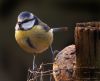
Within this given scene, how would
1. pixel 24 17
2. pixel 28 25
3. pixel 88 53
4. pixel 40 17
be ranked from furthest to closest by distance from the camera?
1. pixel 40 17
2. pixel 28 25
3. pixel 24 17
4. pixel 88 53

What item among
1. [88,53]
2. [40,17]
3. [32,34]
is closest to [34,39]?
[32,34]

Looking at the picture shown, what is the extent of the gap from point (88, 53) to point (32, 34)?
1.35 meters

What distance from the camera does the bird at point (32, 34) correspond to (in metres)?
5.84

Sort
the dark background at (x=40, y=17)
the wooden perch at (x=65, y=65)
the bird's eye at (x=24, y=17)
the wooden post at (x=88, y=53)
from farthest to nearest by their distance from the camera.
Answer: the dark background at (x=40, y=17) < the bird's eye at (x=24, y=17) < the wooden perch at (x=65, y=65) < the wooden post at (x=88, y=53)

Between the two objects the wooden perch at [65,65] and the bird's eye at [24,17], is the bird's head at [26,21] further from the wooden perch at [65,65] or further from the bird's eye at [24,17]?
the wooden perch at [65,65]

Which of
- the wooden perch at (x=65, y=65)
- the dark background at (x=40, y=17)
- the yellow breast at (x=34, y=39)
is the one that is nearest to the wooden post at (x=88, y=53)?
the wooden perch at (x=65, y=65)

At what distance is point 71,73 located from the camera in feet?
16.8

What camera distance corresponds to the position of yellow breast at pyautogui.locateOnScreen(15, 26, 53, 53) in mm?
5848

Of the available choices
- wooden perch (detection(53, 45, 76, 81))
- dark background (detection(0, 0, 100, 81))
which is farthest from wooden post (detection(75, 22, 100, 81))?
dark background (detection(0, 0, 100, 81))

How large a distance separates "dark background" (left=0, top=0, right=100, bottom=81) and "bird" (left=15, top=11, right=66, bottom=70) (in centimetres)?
189

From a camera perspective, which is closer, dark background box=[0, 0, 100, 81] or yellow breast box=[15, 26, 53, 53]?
yellow breast box=[15, 26, 53, 53]

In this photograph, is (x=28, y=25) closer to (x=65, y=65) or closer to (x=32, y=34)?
(x=32, y=34)

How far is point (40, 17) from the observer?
8.29 m

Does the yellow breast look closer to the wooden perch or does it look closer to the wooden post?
the wooden perch
